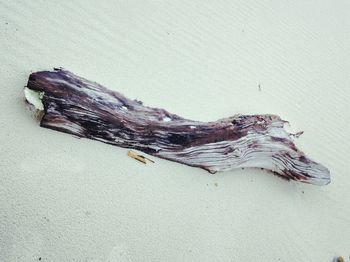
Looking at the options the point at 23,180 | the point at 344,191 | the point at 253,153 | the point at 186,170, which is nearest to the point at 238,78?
the point at 253,153

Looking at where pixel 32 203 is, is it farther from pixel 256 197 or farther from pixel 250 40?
pixel 250 40

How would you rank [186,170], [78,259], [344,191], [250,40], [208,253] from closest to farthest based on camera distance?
[78,259] → [208,253] → [186,170] → [344,191] → [250,40]

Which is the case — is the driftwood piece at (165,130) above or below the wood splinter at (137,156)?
above

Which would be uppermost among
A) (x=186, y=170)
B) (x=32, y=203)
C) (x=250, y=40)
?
(x=250, y=40)

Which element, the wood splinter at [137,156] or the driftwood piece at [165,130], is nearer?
the driftwood piece at [165,130]

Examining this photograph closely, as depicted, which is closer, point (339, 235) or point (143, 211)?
point (143, 211)
